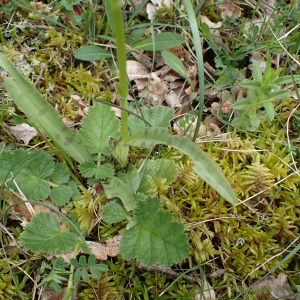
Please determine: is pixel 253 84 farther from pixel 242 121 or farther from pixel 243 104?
pixel 242 121

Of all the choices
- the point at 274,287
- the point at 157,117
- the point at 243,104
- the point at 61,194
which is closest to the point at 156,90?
the point at 157,117

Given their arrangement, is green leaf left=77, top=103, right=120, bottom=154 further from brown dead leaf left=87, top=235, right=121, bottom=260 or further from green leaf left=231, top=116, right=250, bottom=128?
green leaf left=231, top=116, right=250, bottom=128

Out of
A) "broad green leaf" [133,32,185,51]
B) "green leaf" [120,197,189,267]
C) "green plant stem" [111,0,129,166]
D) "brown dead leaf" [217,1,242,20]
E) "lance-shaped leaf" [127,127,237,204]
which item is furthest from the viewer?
"brown dead leaf" [217,1,242,20]

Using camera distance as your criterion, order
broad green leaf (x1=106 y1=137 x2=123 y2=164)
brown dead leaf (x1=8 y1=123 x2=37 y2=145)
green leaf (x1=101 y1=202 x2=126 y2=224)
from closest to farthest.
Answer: green leaf (x1=101 y1=202 x2=126 y2=224)
broad green leaf (x1=106 y1=137 x2=123 y2=164)
brown dead leaf (x1=8 y1=123 x2=37 y2=145)

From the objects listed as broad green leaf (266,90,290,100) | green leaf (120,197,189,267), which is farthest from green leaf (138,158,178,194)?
broad green leaf (266,90,290,100)

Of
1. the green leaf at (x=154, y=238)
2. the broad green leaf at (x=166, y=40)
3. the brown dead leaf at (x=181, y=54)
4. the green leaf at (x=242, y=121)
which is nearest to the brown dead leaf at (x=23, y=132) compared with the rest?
the green leaf at (x=154, y=238)

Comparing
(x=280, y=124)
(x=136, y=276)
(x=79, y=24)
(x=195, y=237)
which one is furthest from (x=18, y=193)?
(x=280, y=124)

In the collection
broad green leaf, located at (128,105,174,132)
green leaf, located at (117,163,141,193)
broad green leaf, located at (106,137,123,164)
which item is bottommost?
green leaf, located at (117,163,141,193)
